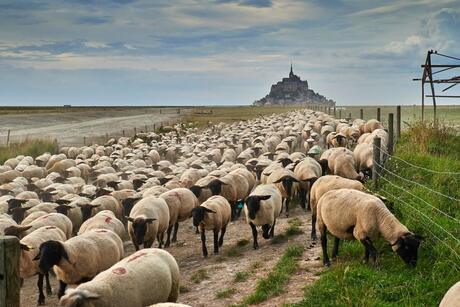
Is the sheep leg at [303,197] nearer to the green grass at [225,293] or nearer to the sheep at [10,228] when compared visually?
the green grass at [225,293]

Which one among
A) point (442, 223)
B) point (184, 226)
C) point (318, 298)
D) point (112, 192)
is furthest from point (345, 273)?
point (112, 192)

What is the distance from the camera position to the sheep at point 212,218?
11.8 m

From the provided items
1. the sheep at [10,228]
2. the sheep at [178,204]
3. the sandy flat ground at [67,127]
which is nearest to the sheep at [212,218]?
the sheep at [178,204]

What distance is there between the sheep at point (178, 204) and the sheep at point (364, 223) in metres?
4.80

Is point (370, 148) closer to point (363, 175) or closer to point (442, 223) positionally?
point (363, 175)

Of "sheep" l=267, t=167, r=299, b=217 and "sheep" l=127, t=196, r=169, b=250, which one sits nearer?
"sheep" l=127, t=196, r=169, b=250

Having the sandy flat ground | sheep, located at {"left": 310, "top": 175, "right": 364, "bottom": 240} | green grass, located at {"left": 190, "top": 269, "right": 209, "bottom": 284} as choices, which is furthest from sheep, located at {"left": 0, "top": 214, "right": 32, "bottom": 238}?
the sandy flat ground

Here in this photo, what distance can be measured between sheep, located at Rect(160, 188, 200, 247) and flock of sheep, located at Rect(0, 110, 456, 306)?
3cm

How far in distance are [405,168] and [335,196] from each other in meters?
5.52

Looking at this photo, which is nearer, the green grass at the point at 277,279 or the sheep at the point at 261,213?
the green grass at the point at 277,279

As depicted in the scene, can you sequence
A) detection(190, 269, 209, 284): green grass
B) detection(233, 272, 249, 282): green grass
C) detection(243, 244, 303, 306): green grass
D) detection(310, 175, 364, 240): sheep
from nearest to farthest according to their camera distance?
detection(243, 244, 303, 306): green grass → detection(233, 272, 249, 282): green grass → detection(190, 269, 209, 284): green grass → detection(310, 175, 364, 240): sheep

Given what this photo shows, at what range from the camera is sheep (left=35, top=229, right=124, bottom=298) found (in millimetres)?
8297

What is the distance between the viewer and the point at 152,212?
11.7 meters

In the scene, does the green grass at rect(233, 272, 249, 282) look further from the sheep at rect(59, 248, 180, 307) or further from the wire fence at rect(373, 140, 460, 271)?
the wire fence at rect(373, 140, 460, 271)
